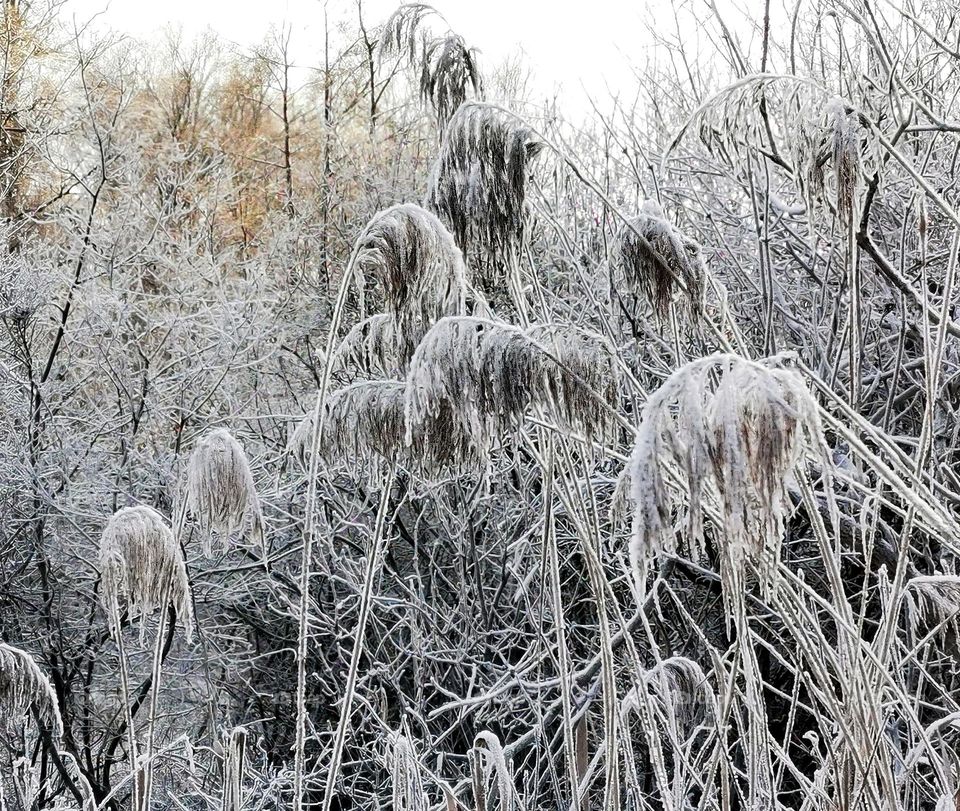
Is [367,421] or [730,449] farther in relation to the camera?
[367,421]

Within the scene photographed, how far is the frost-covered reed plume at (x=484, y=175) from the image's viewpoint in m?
1.65

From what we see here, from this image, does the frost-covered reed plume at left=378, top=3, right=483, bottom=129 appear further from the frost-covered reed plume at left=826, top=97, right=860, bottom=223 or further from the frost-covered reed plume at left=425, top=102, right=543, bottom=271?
the frost-covered reed plume at left=826, top=97, right=860, bottom=223

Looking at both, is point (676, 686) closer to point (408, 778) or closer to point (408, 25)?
point (408, 778)

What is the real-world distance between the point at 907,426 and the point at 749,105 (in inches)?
180

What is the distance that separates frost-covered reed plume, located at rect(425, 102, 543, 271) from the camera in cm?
165

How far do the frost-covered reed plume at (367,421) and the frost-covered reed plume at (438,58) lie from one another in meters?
0.67

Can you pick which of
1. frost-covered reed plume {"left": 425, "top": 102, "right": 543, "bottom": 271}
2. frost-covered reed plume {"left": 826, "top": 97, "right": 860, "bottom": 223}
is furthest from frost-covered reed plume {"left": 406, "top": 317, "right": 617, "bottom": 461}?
frost-covered reed plume {"left": 826, "top": 97, "right": 860, "bottom": 223}

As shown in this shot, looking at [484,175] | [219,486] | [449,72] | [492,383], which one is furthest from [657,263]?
[219,486]

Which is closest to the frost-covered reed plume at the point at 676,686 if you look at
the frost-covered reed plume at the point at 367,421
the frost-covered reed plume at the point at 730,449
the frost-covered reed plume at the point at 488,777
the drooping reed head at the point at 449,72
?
the frost-covered reed plume at the point at 488,777

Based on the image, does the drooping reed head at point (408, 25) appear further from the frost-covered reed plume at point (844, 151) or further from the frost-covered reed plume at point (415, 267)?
the frost-covered reed plume at point (844, 151)

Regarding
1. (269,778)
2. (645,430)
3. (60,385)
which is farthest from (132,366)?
(645,430)

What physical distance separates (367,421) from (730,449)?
0.87 m

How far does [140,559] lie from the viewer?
191 centimetres

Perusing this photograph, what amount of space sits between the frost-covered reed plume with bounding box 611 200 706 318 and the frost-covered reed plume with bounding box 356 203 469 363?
271mm
